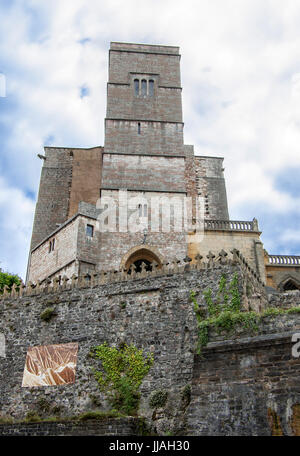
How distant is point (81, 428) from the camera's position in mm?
13820

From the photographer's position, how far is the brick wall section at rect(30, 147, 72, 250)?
32.6 metres

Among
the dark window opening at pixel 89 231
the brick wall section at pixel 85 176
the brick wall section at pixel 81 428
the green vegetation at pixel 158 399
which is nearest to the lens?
the brick wall section at pixel 81 428

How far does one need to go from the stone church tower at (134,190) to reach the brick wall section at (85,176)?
A: 7 centimetres

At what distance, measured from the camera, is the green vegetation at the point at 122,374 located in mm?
15664

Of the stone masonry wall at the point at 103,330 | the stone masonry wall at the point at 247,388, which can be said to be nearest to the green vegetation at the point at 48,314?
the stone masonry wall at the point at 103,330

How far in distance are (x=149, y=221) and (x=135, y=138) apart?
585 cm

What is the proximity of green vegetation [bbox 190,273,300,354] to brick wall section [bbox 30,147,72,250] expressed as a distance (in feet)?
57.9

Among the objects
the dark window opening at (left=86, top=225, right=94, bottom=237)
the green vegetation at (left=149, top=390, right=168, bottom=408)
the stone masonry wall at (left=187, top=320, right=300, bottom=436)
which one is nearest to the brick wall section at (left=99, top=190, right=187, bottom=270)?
the dark window opening at (left=86, top=225, right=94, bottom=237)

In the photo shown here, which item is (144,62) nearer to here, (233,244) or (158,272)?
(233,244)

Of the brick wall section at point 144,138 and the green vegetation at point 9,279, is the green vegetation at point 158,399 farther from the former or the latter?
the brick wall section at point 144,138

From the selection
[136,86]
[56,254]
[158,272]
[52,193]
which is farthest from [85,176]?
[158,272]
